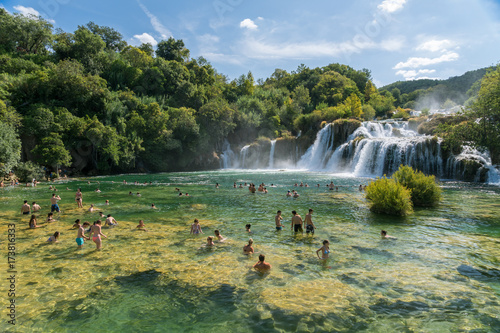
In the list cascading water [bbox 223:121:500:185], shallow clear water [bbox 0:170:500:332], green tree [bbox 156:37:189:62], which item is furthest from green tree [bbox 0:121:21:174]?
green tree [bbox 156:37:189:62]

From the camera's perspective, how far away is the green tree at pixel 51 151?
1503 inches

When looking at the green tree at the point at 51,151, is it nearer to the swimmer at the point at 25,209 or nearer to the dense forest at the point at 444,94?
the swimmer at the point at 25,209

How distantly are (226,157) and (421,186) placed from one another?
49.1 metres

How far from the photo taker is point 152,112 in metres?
55.0

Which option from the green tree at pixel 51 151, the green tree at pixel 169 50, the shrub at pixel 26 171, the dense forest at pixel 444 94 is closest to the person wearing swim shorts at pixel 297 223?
the green tree at pixel 51 151

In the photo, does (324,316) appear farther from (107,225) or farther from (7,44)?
(7,44)

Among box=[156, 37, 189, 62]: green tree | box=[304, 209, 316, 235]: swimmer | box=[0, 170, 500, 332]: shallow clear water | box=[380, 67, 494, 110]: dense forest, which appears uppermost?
box=[156, 37, 189, 62]: green tree

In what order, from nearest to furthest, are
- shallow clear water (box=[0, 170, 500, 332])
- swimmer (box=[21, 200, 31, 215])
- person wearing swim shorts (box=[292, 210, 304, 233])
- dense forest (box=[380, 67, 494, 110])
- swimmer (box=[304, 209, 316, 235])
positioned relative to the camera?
shallow clear water (box=[0, 170, 500, 332]) < swimmer (box=[304, 209, 316, 235]) < person wearing swim shorts (box=[292, 210, 304, 233]) < swimmer (box=[21, 200, 31, 215]) < dense forest (box=[380, 67, 494, 110])

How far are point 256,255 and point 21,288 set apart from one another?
748cm

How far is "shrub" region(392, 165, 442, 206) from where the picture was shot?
18.8m

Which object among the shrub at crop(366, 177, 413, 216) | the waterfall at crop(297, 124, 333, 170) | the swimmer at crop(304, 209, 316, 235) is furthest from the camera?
the waterfall at crop(297, 124, 333, 170)

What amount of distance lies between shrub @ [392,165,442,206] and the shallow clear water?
2.58 meters

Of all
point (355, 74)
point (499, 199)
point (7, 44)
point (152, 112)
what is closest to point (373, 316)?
point (499, 199)

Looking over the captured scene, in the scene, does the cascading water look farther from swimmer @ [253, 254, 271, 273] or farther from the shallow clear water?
swimmer @ [253, 254, 271, 273]
